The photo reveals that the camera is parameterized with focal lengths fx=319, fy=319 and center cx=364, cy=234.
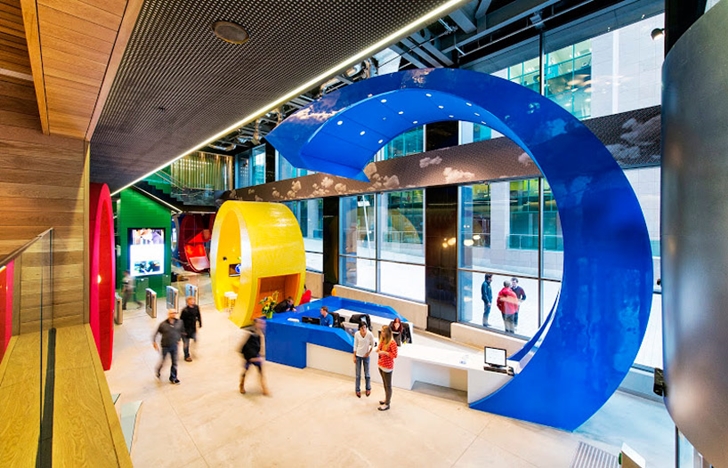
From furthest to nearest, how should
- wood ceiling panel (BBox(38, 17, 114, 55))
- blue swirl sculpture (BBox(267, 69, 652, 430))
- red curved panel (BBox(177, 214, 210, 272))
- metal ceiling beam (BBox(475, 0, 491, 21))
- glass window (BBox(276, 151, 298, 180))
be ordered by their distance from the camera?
1. red curved panel (BBox(177, 214, 210, 272))
2. glass window (BBox(276, 151, 298, 180))
3. metal ceiling beam (BBox(475, 0, 491, 21))
4. blue swirl sculpture (BBox(267, 69, 652, 430))
5. wood ceiling panel (BBox(38, 17, 114, 55))

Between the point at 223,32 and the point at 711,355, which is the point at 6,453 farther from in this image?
the point at 711,355

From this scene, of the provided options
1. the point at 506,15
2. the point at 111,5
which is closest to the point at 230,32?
the point at 111,5

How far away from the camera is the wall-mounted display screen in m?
12.7

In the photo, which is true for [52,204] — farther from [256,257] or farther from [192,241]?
[192,241]

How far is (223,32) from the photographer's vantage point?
211cm

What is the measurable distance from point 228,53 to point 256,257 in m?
7.34

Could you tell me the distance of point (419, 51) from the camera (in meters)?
7.79

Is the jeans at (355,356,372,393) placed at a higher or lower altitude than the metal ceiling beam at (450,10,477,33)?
lower

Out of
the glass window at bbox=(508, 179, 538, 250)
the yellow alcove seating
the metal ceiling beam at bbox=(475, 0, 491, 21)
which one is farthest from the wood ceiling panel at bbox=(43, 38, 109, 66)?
the glass window at bbox=(508, 179, 538, 250)

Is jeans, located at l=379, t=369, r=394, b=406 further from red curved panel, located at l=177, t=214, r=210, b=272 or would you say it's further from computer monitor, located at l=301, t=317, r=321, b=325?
red curved panel, located at l=177, t=214, r=210, b=272

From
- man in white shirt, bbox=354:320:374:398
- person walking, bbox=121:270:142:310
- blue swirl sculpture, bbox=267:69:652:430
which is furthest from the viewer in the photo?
person walking, bbox=121:270:142:310

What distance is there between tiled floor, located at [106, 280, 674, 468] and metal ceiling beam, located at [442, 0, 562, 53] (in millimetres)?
7560

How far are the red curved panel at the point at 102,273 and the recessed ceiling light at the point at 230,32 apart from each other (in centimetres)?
561

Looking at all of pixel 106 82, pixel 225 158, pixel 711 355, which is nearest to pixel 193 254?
pixel 225 158
